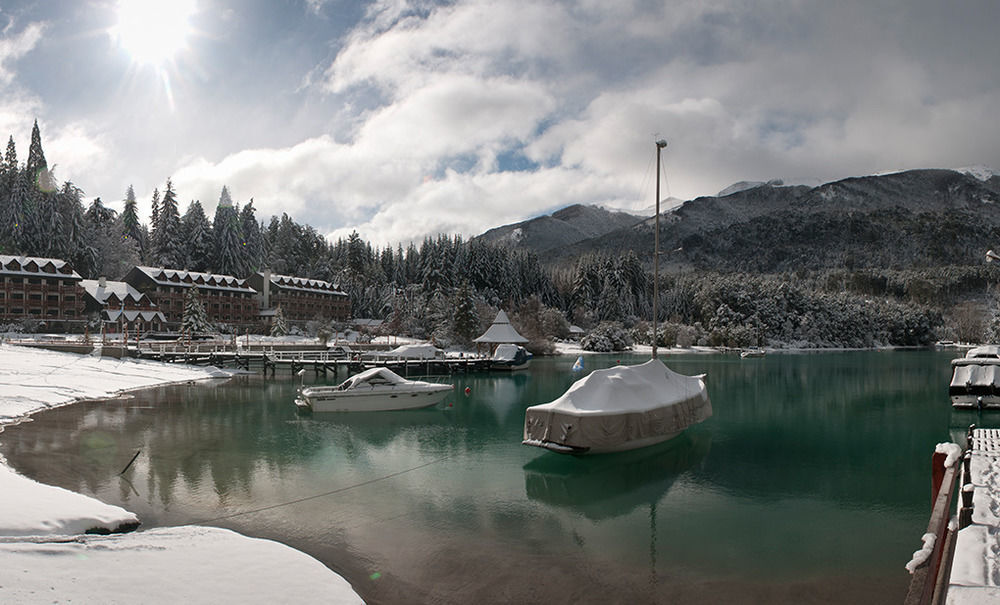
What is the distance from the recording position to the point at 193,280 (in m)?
105

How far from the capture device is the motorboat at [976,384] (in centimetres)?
3816

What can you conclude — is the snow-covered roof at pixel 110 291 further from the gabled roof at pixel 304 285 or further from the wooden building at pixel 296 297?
the gabled roof at pixel 304 285

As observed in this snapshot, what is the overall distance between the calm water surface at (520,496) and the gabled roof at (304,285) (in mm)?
84988

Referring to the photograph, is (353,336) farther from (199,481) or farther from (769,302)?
(769,302)

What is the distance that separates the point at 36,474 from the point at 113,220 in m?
132

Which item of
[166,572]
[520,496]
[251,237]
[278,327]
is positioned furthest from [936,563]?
[251,237]

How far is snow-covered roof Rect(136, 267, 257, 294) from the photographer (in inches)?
3941

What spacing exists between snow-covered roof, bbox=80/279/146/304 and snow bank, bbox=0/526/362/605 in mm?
96693

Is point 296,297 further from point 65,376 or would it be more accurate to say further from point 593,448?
point 593,448

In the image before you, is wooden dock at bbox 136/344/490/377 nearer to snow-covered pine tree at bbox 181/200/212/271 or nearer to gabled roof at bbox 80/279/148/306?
gabled roof at bbox 80/279/148/306

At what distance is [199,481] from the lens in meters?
18.4

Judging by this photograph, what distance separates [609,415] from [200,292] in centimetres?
10255

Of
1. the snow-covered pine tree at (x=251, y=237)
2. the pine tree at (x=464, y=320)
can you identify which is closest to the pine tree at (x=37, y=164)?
the snow-covered pine tree at (x=251, y=237)

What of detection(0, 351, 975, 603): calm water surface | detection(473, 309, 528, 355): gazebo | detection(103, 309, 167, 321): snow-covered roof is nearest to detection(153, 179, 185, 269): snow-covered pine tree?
detection(103, 309, 167, 321): snow-covered roof
